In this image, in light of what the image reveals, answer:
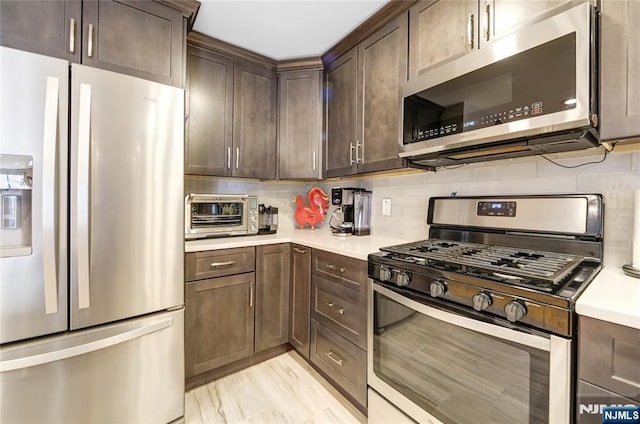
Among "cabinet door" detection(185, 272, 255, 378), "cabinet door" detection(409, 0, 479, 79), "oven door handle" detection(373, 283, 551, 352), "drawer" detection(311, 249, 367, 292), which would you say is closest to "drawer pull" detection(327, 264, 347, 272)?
Result: "drawer" detection(311, 249, 367, 292)

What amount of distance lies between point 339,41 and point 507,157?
1448mm

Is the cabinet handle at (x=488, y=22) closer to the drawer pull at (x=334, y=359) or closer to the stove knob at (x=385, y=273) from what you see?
the stove knob at (x=385, y=273)

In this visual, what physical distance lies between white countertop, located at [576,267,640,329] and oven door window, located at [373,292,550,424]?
19 cm

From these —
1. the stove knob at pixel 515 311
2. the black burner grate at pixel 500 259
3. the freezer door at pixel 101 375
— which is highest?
the black burner grate at pixel 500 259

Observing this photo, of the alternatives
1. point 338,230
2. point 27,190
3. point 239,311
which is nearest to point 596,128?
point 338,230

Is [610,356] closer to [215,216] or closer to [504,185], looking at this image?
[504,185]

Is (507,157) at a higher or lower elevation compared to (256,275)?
higher

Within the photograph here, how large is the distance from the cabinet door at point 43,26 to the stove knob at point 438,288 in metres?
1.92

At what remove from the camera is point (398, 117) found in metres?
1.61

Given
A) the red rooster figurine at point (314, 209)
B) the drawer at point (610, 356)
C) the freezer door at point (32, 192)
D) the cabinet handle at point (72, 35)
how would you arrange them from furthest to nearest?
the red rooster figurine at point (314, 209) → the cabinet handle at point (72, 35) → the freezer door at point (32, 192) → the drawer at point (610, 356)

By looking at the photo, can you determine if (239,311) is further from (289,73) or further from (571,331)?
(289,73)

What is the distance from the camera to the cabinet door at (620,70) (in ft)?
2.93

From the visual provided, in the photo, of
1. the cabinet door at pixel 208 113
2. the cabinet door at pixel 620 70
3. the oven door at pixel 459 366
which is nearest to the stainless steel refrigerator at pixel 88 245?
the cabinet door at pixel 208 113

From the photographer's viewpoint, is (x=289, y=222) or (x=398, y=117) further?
(x=289, y=222)
